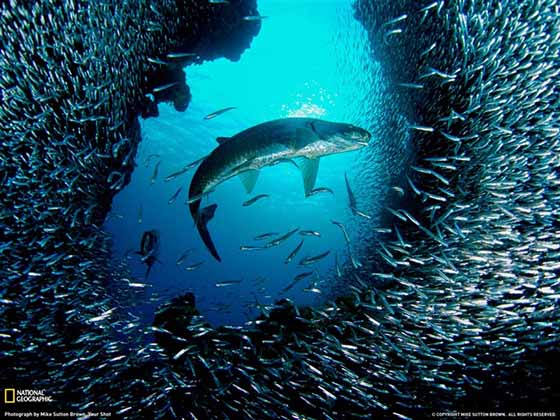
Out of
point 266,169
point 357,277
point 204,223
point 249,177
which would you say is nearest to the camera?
point 204,223

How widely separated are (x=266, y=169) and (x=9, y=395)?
33.4m

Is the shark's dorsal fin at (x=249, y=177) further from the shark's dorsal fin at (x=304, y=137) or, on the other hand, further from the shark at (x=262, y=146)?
the shark's dorsal fin at (x=304, y=137)

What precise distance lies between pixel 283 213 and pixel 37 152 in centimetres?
4808

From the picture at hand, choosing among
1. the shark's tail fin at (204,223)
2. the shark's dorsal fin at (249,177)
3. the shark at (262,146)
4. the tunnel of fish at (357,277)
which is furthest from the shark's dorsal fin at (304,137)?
the tunnel of fish at (357,277)

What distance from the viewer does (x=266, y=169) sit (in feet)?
121

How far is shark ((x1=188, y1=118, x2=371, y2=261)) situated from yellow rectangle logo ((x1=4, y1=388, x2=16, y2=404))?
4.59m

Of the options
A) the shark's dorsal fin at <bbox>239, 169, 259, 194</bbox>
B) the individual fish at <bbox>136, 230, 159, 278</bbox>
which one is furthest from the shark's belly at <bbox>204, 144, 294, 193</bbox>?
the individual fish at <bbox>136, 230, 159, 278</bbox>

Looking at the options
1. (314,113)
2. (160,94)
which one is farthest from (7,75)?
(314,113)

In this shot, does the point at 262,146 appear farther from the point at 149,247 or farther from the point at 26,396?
the point at 26,396

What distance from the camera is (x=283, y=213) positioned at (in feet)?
172

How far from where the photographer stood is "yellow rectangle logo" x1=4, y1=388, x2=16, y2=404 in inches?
184

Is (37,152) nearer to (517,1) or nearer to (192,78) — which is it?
(517,1)

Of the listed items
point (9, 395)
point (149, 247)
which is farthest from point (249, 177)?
point (9, 395)

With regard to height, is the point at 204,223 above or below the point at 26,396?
above
